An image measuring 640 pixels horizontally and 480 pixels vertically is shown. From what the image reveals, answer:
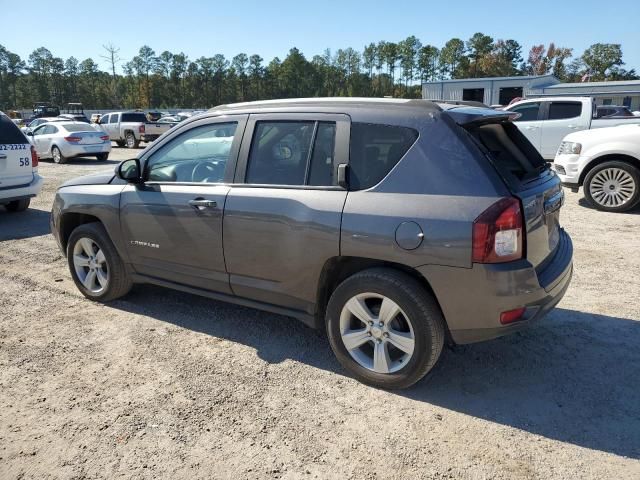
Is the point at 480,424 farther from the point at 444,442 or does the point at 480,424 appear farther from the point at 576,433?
the point at 576,433

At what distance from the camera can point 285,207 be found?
3311 mm

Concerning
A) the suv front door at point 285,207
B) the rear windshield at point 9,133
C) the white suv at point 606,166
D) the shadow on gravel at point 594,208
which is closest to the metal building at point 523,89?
the shadow on gravel at point 594,208

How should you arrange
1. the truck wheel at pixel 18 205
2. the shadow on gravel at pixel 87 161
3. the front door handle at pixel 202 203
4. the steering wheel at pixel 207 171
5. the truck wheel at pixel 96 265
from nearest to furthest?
the front door handle at pixel 202 203, the steering wheel at pixel 207 171, the truck wheel at pixel 96 265, the truck wheel at pixel 18 205, the shadow on gravel at pixel 87 161

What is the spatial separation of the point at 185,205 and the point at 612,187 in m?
7.39

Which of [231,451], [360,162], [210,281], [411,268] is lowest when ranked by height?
[231,451]

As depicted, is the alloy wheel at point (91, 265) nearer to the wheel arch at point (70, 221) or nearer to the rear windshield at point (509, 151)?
the wheel arch at point (70, 221)

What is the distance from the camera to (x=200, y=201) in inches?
145

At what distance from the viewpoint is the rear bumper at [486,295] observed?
108 inches

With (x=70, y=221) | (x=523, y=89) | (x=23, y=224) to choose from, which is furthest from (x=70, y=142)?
(x=523, y=89)

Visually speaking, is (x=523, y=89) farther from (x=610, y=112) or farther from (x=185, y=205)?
(x=185, y=205)

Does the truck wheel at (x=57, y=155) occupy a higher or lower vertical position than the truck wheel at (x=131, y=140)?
lower

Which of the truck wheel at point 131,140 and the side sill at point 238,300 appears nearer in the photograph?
the side sill at point 238,300

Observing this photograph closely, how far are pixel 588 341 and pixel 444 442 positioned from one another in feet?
5.87

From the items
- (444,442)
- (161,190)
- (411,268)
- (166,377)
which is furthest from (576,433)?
(161,190)
